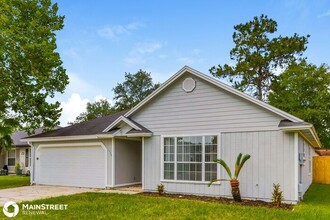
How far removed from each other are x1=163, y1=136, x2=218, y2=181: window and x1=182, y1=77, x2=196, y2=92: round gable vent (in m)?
1.98

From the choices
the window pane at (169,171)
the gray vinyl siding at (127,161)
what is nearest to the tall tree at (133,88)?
the gray vinyl siding at (127,161)

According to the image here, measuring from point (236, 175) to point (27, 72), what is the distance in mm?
12076

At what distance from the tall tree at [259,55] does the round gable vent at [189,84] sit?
16742 millimetres

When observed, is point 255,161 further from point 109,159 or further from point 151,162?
point 109,159

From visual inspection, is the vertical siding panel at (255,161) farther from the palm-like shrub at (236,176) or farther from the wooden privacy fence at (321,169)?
the wooden privacy fence at (321,169)

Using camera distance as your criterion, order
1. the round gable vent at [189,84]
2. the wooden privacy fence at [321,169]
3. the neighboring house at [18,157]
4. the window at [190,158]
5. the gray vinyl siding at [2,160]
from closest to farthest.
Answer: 1. the window at [190,158]
2. the round gable vent at [189,84]
3. the wooden privacy fence at [321,169]
4. the neighboring house at [18,157]
5. the gray vinyl siding at [2,160]

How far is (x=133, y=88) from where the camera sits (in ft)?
161

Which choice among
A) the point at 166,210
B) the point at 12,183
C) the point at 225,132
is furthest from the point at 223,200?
the point at 12,183

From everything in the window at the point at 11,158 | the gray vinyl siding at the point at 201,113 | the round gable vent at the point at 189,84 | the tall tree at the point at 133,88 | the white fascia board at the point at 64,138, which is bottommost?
the window at the point at 11,158

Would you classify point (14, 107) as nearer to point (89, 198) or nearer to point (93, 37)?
point (93, 37)

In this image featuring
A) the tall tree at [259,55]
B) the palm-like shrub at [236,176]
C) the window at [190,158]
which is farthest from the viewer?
the tall tree at [259,55]

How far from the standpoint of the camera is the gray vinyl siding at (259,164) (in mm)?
10586

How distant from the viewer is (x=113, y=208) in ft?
31.6

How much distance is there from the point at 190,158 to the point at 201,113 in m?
1.85
